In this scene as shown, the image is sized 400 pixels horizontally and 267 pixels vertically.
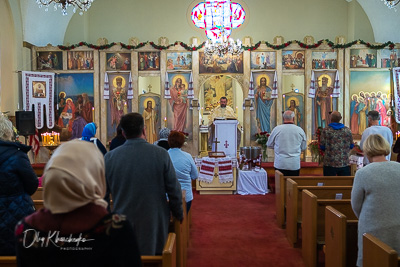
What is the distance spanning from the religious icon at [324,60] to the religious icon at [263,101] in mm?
1489

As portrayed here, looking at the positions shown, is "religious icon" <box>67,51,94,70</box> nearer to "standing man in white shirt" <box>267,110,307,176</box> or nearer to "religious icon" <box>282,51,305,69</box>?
"religious icon" <box>282,51,305,69</box>

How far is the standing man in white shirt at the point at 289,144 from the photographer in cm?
706

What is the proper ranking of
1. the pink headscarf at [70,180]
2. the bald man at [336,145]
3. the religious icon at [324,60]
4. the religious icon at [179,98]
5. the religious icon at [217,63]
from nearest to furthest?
the pink headscarf at [70,180], the bald man at [336,145], the religious icon at [324,60], the religious icon at [217,63], the religious icon at [179,98]

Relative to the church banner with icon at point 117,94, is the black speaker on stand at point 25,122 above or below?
below

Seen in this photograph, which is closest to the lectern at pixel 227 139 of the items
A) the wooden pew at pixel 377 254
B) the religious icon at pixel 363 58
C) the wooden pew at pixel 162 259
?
the religious icon at pixel 363 58

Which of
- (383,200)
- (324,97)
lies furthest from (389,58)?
(383,200)

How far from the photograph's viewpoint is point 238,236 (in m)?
6.29

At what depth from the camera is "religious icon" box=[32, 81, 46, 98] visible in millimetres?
12219

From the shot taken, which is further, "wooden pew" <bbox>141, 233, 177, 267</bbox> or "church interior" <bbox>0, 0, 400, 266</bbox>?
"church interior" <bbox>0, 0, 400, 266</bbox>

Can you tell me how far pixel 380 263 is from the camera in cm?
272

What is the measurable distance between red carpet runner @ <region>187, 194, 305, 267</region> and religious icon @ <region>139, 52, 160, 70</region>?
5.70 meters

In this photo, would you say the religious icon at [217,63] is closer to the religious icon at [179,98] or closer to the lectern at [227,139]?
the religious icon at [179,98]

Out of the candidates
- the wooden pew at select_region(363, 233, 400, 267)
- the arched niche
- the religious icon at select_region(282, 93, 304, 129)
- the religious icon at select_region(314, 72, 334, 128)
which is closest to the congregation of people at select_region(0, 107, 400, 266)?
the wooden pew at select_region(363, 233, 400, 267)

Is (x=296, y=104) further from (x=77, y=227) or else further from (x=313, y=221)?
(x=77, y=227)
